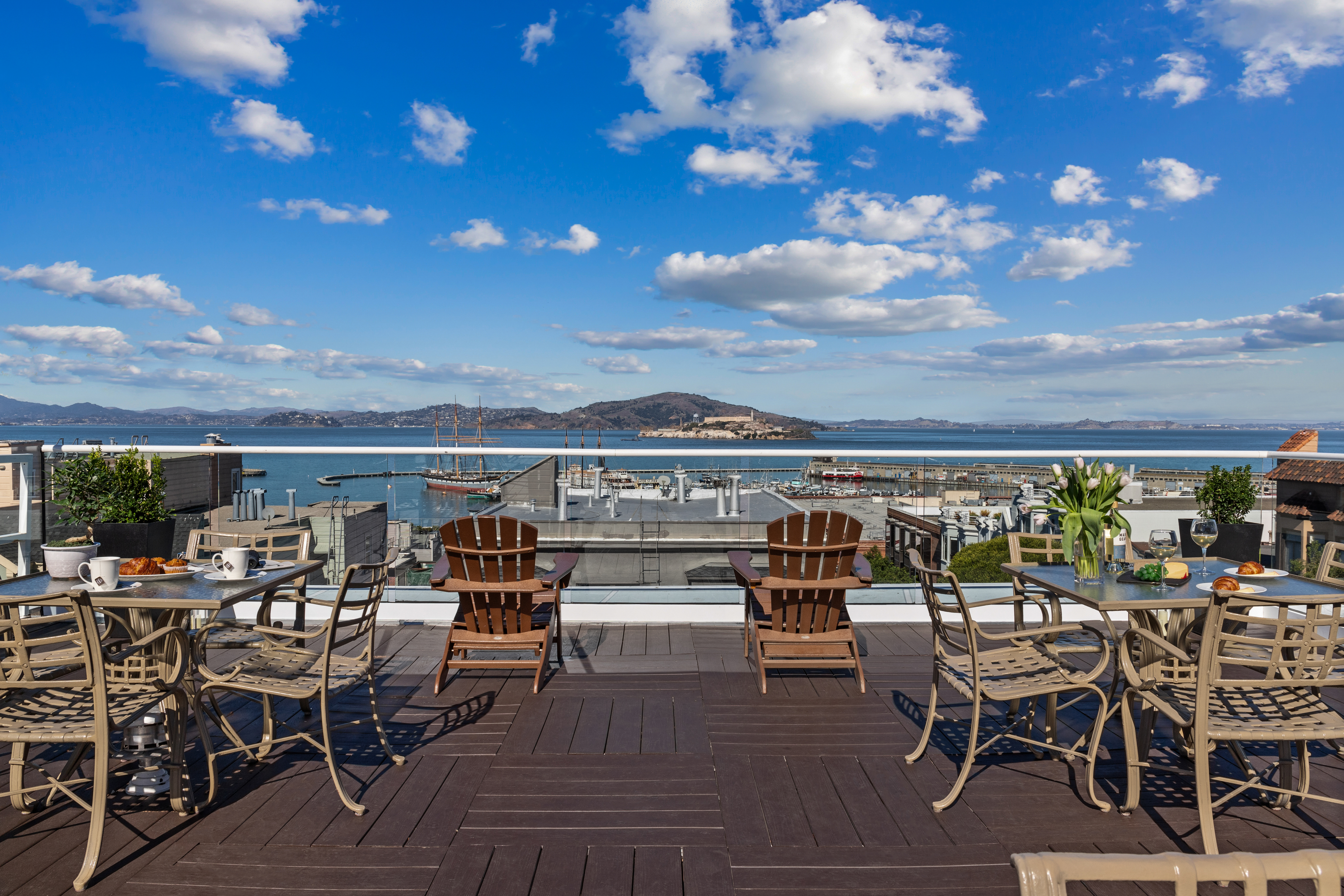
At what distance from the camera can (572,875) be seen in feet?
6.86

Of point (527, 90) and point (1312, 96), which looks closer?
point (1312, 96)

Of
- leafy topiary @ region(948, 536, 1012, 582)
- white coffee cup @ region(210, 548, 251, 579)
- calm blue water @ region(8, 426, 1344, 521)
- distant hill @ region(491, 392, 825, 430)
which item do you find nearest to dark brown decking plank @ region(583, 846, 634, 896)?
white coffee cup @ region(210, 548, 251, 579)

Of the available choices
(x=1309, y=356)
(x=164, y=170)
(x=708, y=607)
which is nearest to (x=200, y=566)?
(x=708, y=607)

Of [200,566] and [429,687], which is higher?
[200,566]

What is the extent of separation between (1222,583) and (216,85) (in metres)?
25.4

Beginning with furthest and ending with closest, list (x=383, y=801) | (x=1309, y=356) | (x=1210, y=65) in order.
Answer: (x=1309, y=356) → (x=1210, y=65) → (x=383, y=801)

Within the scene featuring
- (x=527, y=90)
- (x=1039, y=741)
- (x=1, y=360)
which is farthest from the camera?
(x=1, y=360)

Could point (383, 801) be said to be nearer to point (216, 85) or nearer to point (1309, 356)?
point (216, 85)

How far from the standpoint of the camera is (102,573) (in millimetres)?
2596

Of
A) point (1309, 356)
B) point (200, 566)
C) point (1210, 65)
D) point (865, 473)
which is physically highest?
point (1210, 65)

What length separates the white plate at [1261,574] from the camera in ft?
9.36

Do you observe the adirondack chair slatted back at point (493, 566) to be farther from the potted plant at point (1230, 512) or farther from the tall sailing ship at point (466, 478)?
the potted plant at point (1230, 512)

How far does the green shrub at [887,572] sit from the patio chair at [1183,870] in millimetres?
4117

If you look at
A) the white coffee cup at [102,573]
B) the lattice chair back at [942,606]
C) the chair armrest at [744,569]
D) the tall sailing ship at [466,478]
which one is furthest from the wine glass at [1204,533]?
the white coffee cup at [102,573]
